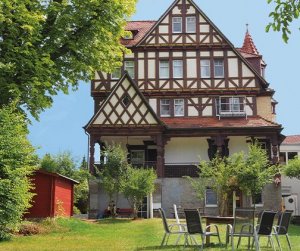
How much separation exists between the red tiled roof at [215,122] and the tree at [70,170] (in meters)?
9.18

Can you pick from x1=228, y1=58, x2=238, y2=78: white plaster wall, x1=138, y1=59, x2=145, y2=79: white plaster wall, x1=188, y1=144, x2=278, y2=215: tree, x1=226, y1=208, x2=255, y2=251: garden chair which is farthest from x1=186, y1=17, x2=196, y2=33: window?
x1=226, y1=208, x2=255, y2=251: garden chair

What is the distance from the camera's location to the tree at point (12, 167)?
625 inches

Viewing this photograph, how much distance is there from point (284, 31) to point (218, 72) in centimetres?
2836

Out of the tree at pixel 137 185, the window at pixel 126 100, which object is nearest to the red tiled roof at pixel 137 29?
the window at pixel 126 100

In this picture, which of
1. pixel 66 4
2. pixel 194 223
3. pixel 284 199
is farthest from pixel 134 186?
pixel 284 199

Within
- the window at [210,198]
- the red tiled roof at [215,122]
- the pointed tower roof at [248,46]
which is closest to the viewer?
the window at [210,198]

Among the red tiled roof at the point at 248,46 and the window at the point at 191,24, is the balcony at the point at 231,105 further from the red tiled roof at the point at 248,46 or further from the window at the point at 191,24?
the red tiled roof at the point at 248,46

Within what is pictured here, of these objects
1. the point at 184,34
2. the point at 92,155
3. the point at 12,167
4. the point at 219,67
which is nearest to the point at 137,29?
the point at 184,34

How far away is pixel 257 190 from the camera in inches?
1109

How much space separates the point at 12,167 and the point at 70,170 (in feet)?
81.7

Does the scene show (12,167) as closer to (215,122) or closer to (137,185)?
(137,185)

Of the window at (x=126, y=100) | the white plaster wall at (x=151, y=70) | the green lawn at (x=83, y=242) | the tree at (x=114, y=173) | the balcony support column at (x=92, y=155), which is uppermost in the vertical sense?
the white plaster wall at (x=151, y=70)

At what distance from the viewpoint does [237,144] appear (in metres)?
34.7

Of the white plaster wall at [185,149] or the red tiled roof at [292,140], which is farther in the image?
the red tiled roof at [292,140]
